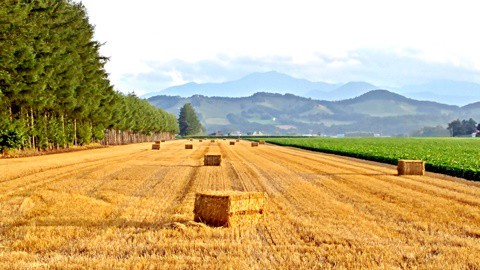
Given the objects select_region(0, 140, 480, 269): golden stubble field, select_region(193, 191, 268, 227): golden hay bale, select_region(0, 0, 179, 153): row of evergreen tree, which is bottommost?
select_region(0, 140, 480, 269): golden stubble field

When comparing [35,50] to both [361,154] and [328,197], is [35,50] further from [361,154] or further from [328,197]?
[328,197]

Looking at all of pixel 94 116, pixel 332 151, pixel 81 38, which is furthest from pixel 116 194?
pixel 94 116

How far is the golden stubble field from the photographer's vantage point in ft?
→ 33.0

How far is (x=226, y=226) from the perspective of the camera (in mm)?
13188

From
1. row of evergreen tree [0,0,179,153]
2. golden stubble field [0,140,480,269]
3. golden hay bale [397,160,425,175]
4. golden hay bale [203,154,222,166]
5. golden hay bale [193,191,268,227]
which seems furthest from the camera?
row of evergreen tree [0,0,179,153]

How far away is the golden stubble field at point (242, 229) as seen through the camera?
10.0m

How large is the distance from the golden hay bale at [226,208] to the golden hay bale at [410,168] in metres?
17.9

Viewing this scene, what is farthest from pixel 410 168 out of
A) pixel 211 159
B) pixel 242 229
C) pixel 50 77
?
pixel 50 77

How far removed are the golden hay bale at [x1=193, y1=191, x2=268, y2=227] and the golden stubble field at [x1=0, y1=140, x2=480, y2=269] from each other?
38 centimetres

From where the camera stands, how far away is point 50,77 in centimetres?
5347

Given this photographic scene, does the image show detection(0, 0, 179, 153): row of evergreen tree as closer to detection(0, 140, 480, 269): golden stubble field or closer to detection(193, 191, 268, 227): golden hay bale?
detection(0, 140, 480, 269): golden stubble field

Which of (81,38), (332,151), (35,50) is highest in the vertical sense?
(81,38)

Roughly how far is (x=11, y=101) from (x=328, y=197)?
120ft

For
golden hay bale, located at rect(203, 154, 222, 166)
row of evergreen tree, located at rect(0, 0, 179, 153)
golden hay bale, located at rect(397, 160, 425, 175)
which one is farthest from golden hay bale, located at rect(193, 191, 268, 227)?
row of evergreen tree, located at rect(0, 0, 179, 153)
